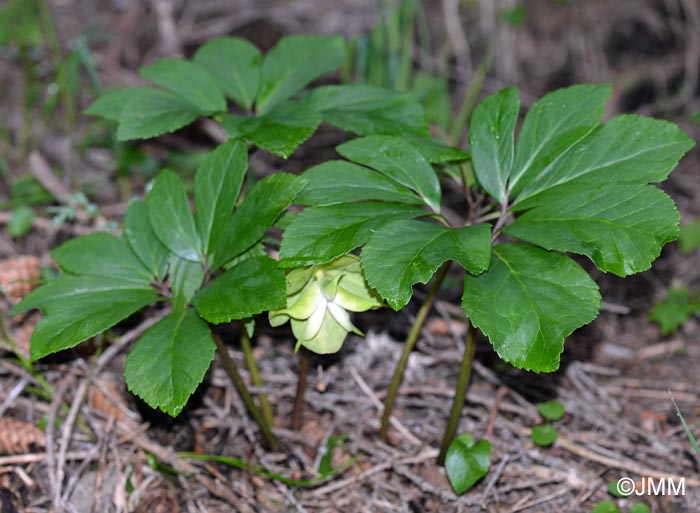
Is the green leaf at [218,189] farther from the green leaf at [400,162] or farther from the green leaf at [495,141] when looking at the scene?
the green leaf at [495,141]

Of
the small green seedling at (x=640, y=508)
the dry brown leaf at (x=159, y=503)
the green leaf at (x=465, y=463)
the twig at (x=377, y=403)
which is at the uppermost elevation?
the dry brown leaf at (x=159, y=503)

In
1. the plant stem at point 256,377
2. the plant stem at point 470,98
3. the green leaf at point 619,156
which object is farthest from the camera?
the plant stem at point 470,98

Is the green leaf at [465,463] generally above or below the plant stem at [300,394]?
below

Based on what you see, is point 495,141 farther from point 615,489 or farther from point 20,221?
point 20,221

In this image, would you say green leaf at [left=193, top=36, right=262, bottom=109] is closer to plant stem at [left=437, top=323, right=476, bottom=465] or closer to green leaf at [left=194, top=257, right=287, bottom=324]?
green leaf at [left=194, top=257, right=287, bottom=324]

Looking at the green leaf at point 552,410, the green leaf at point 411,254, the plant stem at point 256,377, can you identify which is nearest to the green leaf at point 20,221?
the plant stem at point 256,377

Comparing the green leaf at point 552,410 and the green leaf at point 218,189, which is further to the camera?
the green leaf at point 552,410
